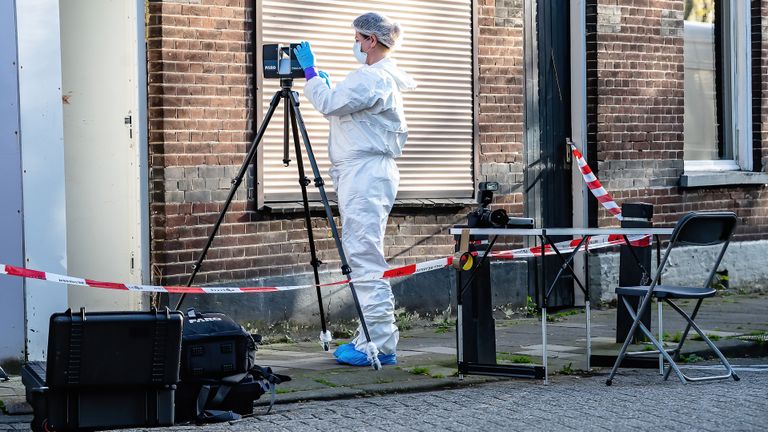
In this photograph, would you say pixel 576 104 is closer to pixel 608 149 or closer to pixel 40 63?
pixel 608 149

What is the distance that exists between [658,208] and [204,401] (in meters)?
7.50

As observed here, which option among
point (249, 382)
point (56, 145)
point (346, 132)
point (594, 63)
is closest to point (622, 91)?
point (594, 63)

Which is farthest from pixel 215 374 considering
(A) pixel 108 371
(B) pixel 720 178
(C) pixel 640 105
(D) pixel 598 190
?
(B) pixel 720 178

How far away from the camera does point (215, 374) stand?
693cm

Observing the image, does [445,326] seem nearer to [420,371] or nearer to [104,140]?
[420,371]

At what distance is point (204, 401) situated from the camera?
673cm

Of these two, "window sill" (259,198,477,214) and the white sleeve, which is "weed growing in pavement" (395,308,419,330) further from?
the white sleeve

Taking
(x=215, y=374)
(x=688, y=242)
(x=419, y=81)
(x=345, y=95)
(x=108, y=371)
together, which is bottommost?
(x=215, y=374)

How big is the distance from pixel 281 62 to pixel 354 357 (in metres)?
1.89

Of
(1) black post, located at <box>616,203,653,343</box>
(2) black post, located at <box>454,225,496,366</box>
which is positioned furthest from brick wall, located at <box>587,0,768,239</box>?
(2) black post, located at <box>454,225,496,366</box>

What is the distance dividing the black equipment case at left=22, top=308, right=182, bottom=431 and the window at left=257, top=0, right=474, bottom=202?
4006mm

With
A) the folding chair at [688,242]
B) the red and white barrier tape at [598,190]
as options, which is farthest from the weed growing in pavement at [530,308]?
the folding chair at [688,242]

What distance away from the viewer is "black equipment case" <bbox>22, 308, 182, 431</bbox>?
239 inches

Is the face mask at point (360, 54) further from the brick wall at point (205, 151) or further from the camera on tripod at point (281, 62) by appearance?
the brick wall at point (205, 151)
